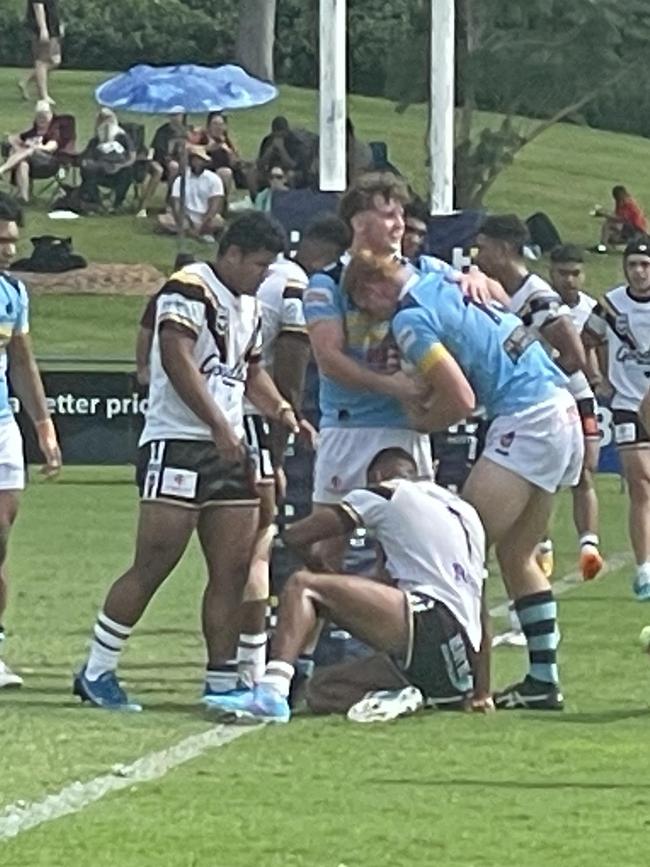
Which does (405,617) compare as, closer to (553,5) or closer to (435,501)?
(435,501)

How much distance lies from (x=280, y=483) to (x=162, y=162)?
27.5 metres

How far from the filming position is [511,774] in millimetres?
9305

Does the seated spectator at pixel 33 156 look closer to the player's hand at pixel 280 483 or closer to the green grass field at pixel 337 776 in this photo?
Answer: the green grass field at pixel 337 776

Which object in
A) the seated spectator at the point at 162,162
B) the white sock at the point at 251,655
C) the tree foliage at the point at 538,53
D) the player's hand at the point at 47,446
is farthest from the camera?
the tree foliage at the point at 538,53

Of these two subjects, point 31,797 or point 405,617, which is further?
point 405,617

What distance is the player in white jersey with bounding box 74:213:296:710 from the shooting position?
10906 mm

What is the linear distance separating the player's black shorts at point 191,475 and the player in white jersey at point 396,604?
1.35 feet

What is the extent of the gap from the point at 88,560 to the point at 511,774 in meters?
8.15

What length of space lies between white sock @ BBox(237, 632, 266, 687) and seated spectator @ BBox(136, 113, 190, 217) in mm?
25513

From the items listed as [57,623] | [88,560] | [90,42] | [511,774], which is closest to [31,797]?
[511,774]

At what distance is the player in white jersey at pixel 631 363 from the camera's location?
15.6 m

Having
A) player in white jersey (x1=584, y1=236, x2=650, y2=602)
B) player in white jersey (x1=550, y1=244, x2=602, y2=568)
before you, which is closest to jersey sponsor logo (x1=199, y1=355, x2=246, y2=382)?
player in white jersey (x1=550, y1=244, x2=602, y2=568)

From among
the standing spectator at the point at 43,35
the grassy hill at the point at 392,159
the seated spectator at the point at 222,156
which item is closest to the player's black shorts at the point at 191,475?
the grassy hill at the point at 392,159

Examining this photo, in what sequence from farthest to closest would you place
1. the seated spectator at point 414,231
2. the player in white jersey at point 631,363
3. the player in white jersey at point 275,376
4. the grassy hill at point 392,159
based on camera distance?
the grassy hill at point 392,159
the player in white jersey at point 631,363
the seated spectator at point 414,231
the player in white jersey at point 275,376
